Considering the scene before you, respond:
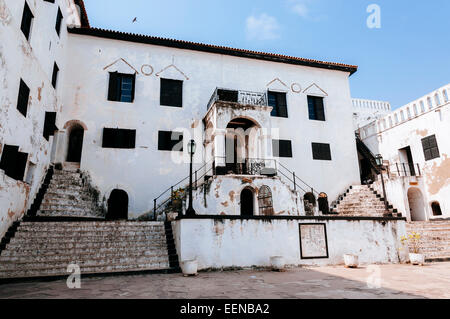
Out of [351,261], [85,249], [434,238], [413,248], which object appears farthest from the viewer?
[434,238]

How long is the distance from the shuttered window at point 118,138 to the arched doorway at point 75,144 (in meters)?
1.85

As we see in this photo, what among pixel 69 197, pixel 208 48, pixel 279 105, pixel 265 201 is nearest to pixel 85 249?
pixel 69 197

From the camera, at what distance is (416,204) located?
52.5 feet

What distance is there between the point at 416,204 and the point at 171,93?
15874mm

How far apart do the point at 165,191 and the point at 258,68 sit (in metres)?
10.0

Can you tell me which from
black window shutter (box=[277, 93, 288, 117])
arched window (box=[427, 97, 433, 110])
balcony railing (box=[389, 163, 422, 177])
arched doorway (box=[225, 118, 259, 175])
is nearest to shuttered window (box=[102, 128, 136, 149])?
arched doorway (box=[225, 118, 259, 175])

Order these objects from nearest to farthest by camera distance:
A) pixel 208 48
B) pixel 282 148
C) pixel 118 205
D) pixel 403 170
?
pixel 118 205 < pixel 282 148 < pixel 208 48 < pixel 403 170

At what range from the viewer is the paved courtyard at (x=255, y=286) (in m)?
5.32

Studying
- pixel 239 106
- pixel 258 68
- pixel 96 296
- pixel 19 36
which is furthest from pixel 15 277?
pixel 258 68

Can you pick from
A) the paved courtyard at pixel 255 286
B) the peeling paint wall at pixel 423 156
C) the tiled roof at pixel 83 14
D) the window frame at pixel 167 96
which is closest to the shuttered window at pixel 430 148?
the peeling paint wall at pixel 423 156

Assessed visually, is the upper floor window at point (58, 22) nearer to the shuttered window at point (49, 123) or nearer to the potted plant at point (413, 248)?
the shuttered window at point (49, 123)

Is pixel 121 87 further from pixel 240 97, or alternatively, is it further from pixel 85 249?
pixel 85 249

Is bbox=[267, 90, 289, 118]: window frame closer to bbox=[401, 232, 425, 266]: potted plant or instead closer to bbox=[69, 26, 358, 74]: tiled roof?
bbox=[69, 26, 358, 74]: tiled roof

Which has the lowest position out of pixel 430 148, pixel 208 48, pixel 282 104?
pixel 430 148
